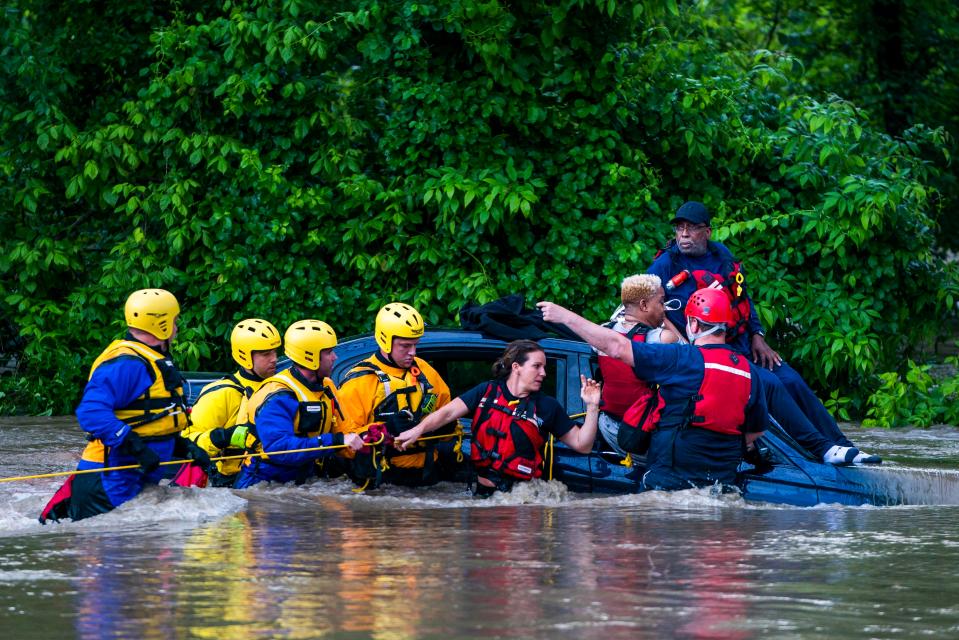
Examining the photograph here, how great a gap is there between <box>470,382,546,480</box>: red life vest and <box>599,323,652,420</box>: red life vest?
18.5 inches

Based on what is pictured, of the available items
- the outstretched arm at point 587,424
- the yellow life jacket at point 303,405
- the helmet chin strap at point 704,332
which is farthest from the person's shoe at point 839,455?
the yellow life jacket at point 303,405

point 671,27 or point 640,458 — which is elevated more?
point 671,27

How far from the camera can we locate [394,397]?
8.80 metres

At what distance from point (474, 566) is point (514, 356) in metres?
1.79

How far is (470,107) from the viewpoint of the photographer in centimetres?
1365

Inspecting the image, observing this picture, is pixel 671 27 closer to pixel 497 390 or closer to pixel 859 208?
pixel 859 208

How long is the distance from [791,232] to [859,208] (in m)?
0.65

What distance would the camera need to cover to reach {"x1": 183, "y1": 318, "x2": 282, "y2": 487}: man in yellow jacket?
9016mm

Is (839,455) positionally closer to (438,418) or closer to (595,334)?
(595,334)

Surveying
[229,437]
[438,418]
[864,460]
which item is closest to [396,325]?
[438,418]

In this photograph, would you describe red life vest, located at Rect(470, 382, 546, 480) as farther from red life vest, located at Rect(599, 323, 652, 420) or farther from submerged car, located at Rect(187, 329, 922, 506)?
red life vest, located at Rect(599, 323, 652, 420)

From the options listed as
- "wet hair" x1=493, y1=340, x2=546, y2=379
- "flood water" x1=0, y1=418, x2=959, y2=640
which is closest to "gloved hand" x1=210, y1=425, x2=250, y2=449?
"flood water" x1=0, y1=418, x2=959, y2=640

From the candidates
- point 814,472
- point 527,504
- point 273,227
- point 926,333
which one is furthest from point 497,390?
point 926,333

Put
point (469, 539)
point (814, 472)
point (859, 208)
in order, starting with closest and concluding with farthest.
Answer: point (469, 539) → point (814, 472) → point (859, 208)
